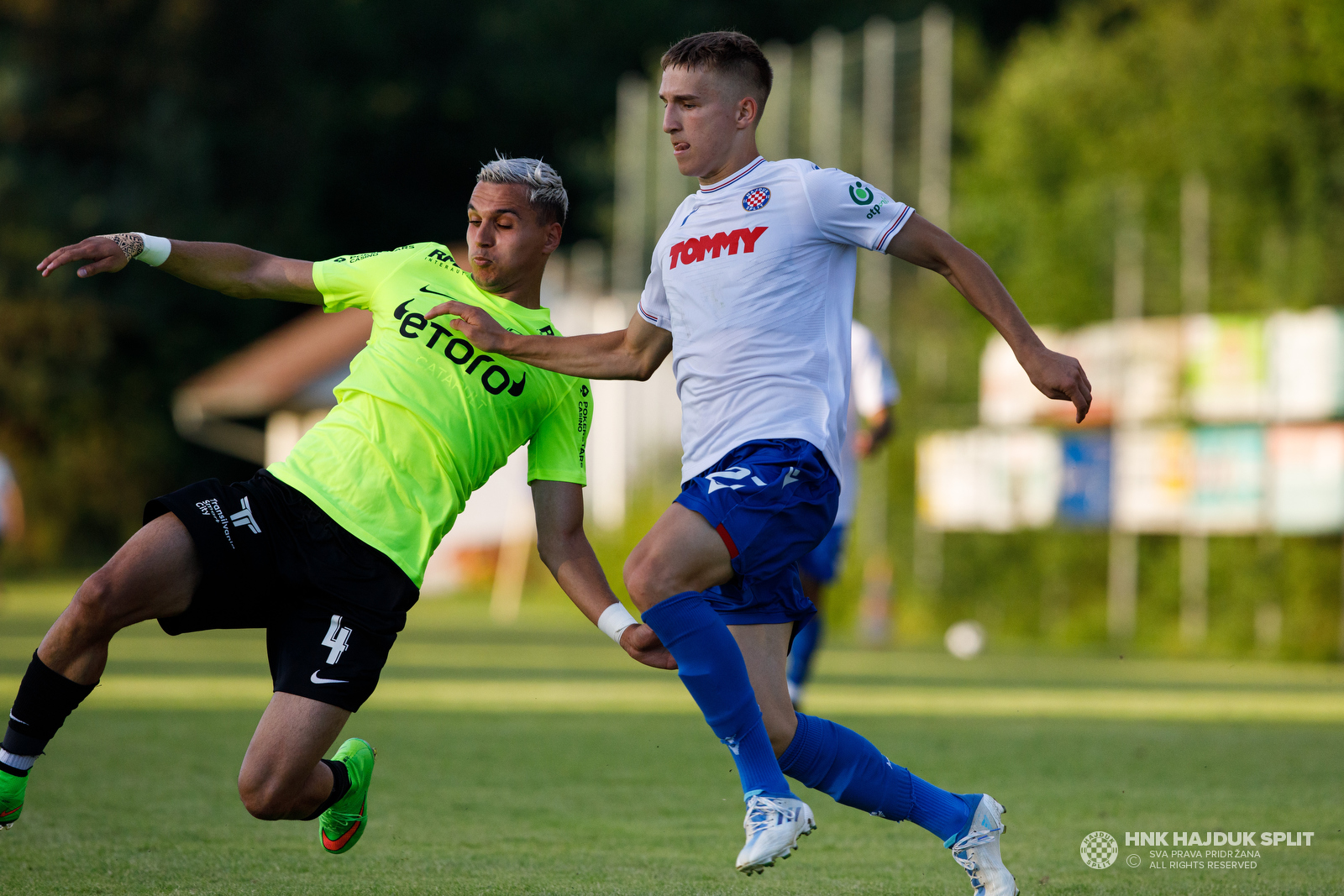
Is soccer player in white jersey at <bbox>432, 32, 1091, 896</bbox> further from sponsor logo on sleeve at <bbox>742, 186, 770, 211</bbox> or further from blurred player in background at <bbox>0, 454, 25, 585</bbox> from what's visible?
blurred player in background at <bbox>0, 454, 25, 585</bbox>

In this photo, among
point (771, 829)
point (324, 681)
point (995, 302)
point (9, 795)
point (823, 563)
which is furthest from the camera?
point (823, 563)

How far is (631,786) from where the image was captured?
700 cm

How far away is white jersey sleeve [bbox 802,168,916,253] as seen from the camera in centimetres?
437

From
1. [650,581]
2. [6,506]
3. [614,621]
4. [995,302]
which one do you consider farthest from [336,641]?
[6,506]

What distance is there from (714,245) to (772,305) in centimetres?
24

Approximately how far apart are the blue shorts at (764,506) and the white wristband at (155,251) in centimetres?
188

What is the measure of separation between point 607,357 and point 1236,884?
254cm

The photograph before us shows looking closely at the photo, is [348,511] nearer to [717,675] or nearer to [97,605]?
[97,605]

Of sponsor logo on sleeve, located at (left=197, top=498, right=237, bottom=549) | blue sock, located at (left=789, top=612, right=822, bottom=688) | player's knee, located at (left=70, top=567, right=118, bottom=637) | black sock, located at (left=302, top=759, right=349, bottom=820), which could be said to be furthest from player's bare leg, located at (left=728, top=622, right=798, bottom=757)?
blue sock, located at (left=789, top=612, right=822, bottom=688)

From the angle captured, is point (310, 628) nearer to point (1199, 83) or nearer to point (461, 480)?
point (461, 480)

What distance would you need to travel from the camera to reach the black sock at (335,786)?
196 inches

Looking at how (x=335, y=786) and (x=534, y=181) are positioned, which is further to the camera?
(x=534, y=181)

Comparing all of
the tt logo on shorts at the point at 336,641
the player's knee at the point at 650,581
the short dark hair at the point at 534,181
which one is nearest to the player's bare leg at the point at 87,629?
the tt logo on shorts at the point at 336,641

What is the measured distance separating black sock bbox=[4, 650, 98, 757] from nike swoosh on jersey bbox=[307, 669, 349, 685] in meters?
0.62
